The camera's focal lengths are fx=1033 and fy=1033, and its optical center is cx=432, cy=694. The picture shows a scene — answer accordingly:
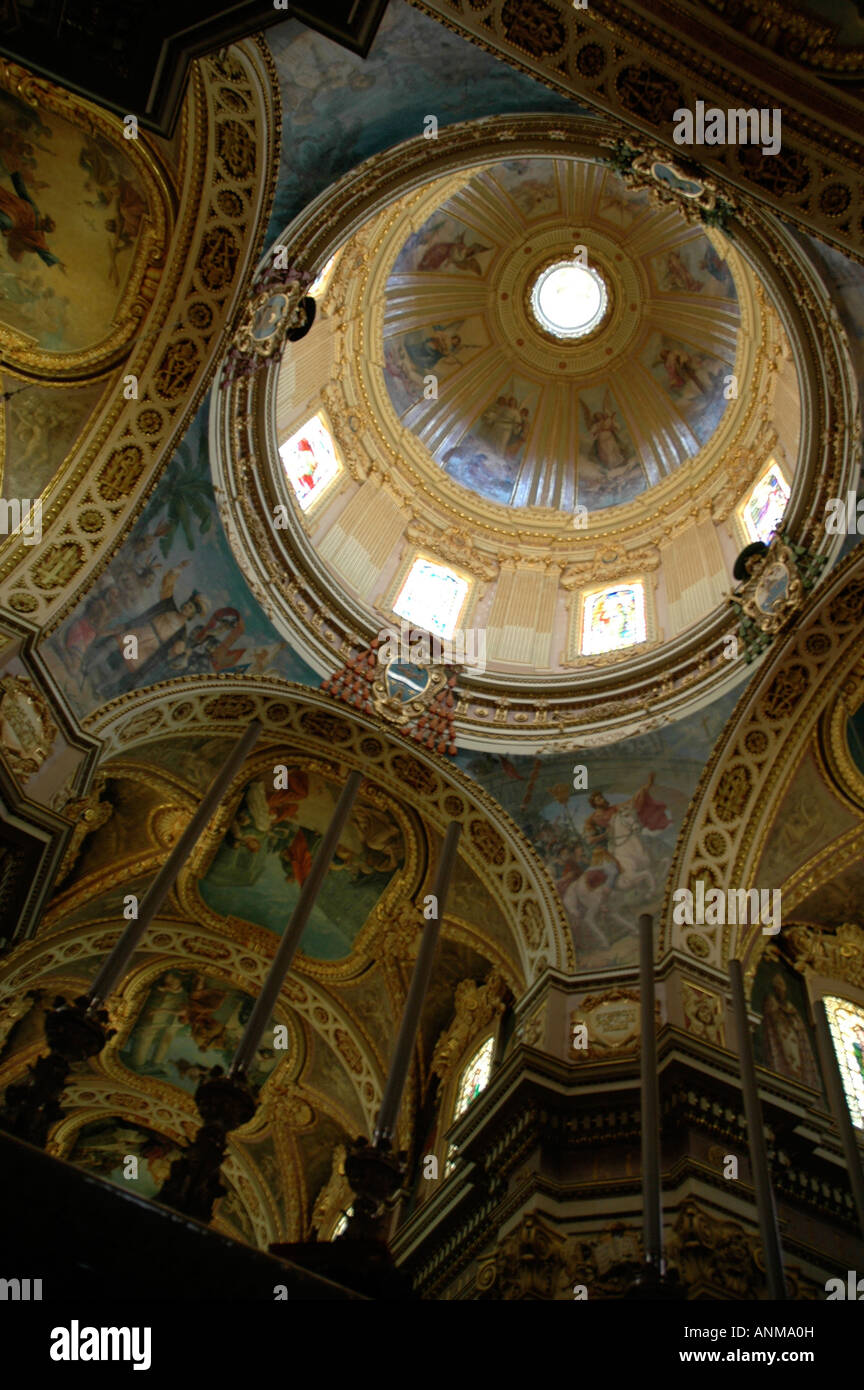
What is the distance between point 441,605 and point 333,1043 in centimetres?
664

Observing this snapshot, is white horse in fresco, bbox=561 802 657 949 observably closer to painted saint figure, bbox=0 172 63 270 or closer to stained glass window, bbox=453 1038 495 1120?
stained glass window, bbox=453 1038 495 1120

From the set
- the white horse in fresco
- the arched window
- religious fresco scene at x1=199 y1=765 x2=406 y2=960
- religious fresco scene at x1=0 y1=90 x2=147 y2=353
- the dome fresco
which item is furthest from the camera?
the dome fresco

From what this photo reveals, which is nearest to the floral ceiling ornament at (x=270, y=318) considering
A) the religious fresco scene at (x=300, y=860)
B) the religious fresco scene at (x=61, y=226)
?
the religious fresco scene at (x=61, y=226)

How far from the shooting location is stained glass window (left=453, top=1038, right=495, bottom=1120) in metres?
12.5

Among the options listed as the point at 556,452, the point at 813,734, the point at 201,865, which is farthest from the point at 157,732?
the point at 556,452

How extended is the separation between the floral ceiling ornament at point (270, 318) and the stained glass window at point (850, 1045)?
31.3ft

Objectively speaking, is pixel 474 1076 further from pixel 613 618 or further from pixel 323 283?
pixel 323 283

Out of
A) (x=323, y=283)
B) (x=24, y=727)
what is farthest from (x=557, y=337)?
(x=24, y=727)

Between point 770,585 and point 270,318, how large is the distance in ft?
21.5

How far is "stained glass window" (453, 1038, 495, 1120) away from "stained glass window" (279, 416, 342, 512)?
300 inches

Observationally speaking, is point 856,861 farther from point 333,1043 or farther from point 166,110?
point 166,110

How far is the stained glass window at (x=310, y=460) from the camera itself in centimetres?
1452

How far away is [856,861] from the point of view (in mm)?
12305

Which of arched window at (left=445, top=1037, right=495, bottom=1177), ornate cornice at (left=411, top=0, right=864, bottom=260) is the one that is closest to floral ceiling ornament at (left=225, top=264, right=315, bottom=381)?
ornate cornice at (left=411, top=0, right=864, bottom=260)
